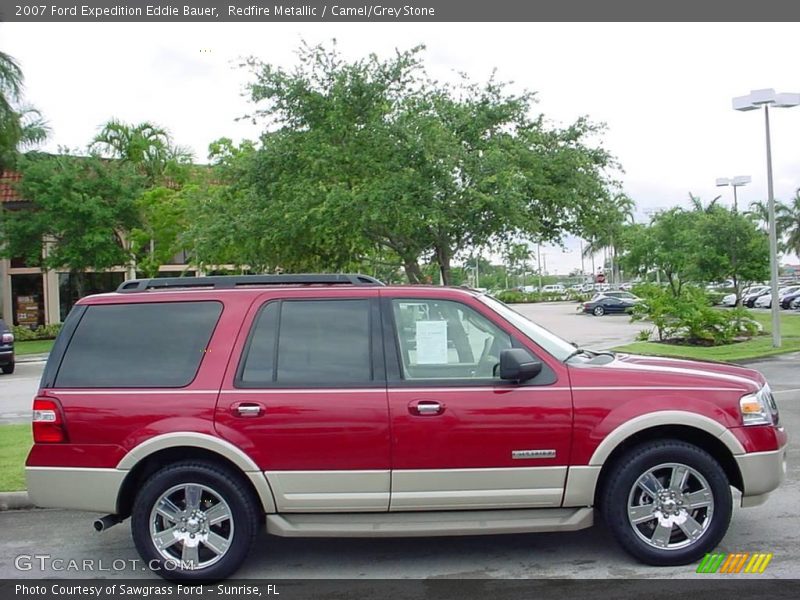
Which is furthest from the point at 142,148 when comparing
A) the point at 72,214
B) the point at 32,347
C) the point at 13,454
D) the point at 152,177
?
the point at 13,454

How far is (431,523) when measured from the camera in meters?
5.02

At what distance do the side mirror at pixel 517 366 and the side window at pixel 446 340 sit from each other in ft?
0.70

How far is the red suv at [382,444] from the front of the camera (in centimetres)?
503

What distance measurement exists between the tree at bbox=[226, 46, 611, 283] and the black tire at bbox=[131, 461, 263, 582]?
403 inches

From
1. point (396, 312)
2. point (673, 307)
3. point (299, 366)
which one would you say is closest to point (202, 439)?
point (299, 366)

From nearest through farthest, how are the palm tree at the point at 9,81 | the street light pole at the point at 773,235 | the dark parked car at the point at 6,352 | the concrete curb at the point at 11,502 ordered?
the concrete curb at the point at 11,502 < the street light pole at the point at 773,235 < the dark parked car at the point at 6,352 < the palm tree at the point at 9,81

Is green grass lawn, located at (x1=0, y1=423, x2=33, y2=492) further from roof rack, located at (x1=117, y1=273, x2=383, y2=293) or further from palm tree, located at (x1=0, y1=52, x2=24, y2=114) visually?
palm tree, located at (x1=0, y1=52, x2=24, y2=114)

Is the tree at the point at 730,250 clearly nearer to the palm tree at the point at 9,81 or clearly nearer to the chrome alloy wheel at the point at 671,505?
the palm tree at the point at 9,81

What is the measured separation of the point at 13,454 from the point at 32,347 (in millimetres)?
26138

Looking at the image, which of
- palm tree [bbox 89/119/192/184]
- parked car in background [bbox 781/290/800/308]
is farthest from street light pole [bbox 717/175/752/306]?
palm tree [bbox 89/119/192/184]

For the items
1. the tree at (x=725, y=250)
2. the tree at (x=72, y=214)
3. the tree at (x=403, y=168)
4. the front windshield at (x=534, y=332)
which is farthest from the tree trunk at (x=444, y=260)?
the tree at (x=72, y=214)

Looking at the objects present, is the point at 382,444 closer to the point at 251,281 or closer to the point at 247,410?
the point at 247,410

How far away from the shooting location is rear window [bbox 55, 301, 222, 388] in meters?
5.25

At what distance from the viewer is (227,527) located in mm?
5156
